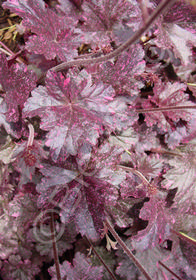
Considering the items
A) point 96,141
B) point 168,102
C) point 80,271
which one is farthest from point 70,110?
point 80,271

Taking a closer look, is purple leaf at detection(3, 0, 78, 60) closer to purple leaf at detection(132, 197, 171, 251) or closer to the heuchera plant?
the heuchera plant

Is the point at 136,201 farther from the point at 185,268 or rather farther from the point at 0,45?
the point at 0,45

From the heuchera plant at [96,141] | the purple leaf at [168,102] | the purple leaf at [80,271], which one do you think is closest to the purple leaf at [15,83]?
the heuchera plant at [96,141]

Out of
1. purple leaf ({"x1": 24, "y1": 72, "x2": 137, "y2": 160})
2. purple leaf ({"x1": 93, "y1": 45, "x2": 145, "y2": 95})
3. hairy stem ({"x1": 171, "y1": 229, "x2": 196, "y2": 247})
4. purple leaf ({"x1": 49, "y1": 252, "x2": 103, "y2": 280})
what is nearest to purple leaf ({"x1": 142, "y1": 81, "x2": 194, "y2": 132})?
purple leaf ({"x1": 93, "y1": 45, "x2": 145, "y2": 95})

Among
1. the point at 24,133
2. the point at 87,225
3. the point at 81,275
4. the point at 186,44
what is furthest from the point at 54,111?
the point at 81,275

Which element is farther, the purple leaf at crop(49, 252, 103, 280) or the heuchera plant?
the purple leaf at crop(49, 252, 103, 280)

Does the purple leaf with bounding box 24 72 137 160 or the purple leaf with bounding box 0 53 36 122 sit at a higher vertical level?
the purple leaf with bounding box 24 72 137 160

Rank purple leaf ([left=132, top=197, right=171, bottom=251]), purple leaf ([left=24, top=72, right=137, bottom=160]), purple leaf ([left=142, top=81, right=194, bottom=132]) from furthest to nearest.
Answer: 1. purple leaf ([left=142, top=81, right=194, bottom=132])
2. purple leaf ([left=132, top=197, right=171, bottom=251])
3. purple leaf ([left=24, top=72, right=137, bottom=160])

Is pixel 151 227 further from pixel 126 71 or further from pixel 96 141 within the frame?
pixel 126 71
